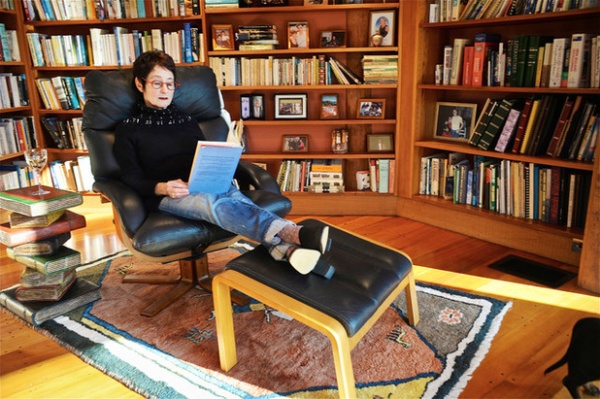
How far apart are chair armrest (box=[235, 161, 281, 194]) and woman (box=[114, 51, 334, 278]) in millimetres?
179

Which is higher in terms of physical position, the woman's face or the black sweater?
the woman's face

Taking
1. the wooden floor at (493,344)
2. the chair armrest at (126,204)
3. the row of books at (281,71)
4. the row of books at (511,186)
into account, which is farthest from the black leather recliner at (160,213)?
the row of books at (511,186)

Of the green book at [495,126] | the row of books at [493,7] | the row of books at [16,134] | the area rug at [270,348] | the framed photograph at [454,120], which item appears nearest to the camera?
the area rug at [270,348]

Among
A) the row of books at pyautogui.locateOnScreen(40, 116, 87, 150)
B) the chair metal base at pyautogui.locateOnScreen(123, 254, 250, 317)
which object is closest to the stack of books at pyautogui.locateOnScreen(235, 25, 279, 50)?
the row of books at pyautogui.locateOnScreen(40, 116, 87, 150)

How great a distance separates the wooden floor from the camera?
1712 mm

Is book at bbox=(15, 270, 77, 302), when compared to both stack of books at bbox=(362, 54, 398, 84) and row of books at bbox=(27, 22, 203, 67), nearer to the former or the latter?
row of books at bbox=(27, 22, 203, 67)

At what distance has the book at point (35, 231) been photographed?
82.5 inches

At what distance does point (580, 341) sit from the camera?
58.3 inches

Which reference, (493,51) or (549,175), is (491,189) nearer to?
(549,175)

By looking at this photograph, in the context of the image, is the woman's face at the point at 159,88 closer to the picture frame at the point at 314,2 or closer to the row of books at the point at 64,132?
the picture frame at the point at 314,2

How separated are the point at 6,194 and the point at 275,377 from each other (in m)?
1.42

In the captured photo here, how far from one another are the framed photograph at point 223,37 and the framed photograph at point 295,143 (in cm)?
75

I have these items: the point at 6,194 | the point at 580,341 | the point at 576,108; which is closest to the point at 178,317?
the point at 6,194

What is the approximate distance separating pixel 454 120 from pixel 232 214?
1902 mm
